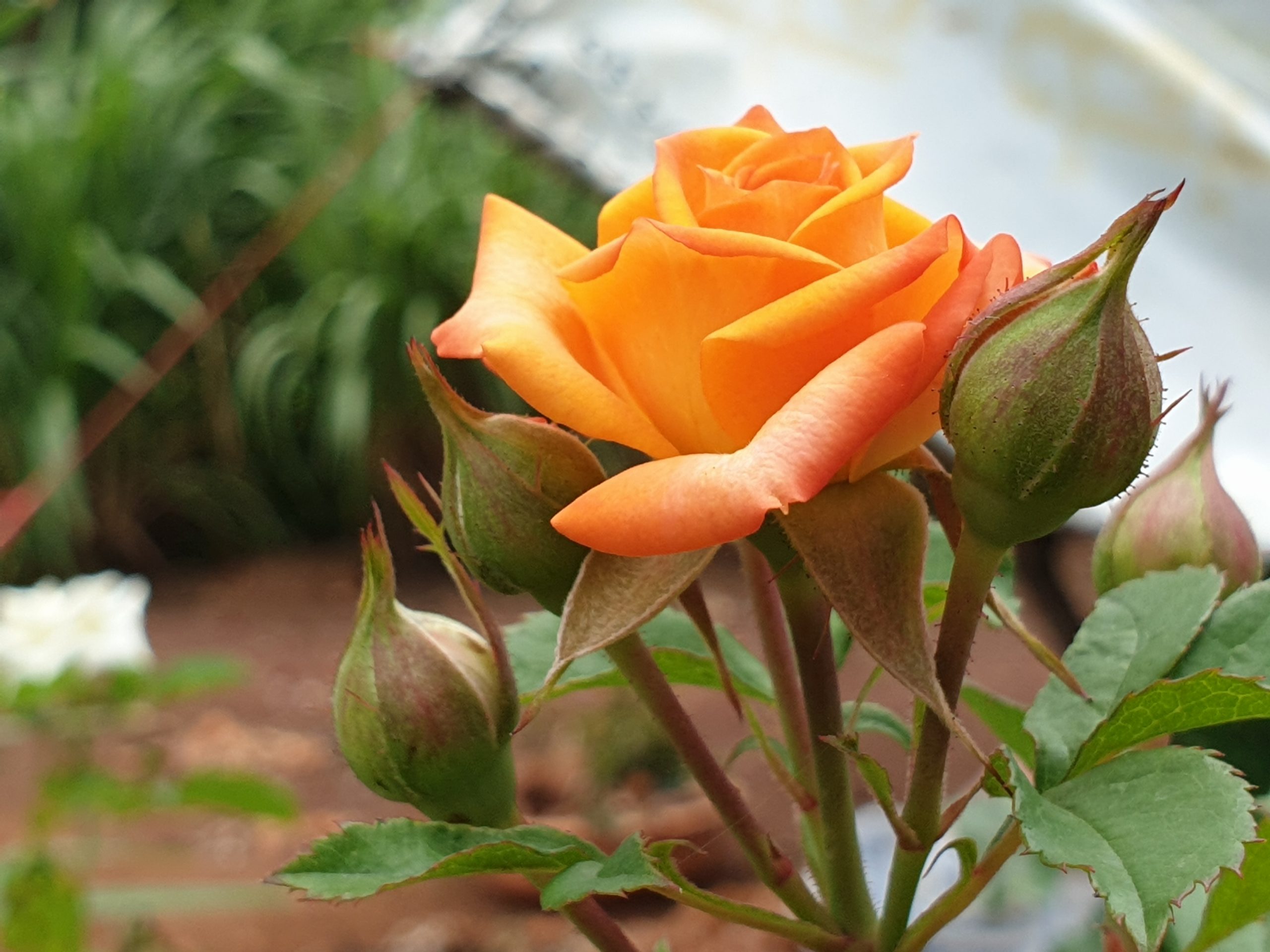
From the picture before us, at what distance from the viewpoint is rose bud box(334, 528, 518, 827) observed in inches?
8.4

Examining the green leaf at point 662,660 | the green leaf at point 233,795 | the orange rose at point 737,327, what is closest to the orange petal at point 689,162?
the orange rose at point 737,327

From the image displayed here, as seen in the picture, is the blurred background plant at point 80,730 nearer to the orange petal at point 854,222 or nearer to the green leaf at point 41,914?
the green leaf at point 41,914

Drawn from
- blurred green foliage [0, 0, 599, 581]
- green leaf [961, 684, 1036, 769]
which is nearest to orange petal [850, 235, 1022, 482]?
green leaf [961, 684, 1036, 769]

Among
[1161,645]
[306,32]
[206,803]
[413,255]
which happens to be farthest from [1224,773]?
[306,32]

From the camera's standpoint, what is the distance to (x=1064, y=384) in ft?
0.56

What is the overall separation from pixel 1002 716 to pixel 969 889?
0.08 meters

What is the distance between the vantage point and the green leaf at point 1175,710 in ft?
0.63

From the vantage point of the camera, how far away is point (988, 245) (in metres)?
0.19

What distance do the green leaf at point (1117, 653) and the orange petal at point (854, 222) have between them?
10cm

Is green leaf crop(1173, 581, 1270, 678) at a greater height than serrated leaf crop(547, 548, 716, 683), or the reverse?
green leaf crop(1173, 581, 1270, 678)

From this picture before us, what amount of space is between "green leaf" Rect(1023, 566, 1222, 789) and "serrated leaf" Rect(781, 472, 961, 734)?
4 cm

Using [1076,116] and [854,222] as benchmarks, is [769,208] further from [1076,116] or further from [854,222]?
[1076,116]

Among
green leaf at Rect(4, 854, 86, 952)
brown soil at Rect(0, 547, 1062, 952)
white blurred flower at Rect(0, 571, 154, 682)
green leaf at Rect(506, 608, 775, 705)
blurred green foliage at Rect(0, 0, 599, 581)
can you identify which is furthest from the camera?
blurred green foliage at Rect(0, 0, 599, 581)

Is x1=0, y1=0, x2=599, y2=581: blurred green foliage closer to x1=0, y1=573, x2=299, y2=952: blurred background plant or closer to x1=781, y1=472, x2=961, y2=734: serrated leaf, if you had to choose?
x1=0, y1=573, x2=299, y2=952: blurred background plant
